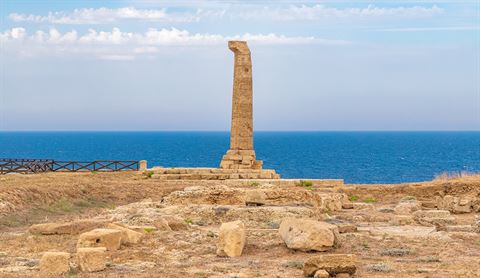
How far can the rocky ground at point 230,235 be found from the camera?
13.4m

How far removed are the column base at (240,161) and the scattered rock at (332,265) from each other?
72.1ft

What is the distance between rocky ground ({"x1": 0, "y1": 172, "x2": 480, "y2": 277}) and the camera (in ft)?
43.9

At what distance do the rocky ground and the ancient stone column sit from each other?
9489 millimetres

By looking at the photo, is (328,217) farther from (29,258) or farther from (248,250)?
(29,258)

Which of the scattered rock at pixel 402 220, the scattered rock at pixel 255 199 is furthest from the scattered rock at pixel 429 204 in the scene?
the scattered rock at pixel 255 199

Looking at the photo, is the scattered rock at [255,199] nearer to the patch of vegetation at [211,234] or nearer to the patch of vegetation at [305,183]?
the patch of vegetation at [211,234]

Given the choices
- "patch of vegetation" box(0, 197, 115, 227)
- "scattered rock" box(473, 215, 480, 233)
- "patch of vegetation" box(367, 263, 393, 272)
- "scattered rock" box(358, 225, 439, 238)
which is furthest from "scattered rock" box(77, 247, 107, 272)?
"scattered rock" box(473, 215, 480, 233)

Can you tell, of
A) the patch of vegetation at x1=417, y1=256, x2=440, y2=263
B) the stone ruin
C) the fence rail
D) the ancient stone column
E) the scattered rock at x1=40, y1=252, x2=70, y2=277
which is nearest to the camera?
the scattered rock at x1=40, y1=252, x2=70, y2=277

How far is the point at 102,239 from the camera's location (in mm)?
14852

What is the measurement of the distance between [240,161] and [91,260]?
22.0 metres

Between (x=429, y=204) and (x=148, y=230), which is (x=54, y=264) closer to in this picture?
(x=148, y=230)

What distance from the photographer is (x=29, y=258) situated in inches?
577

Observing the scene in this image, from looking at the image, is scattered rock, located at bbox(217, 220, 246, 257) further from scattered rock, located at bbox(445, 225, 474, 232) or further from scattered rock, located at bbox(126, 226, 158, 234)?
scattered rock, located at bbox(445, 225, 474, 232)

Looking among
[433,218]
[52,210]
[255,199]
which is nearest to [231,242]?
[255,199]
